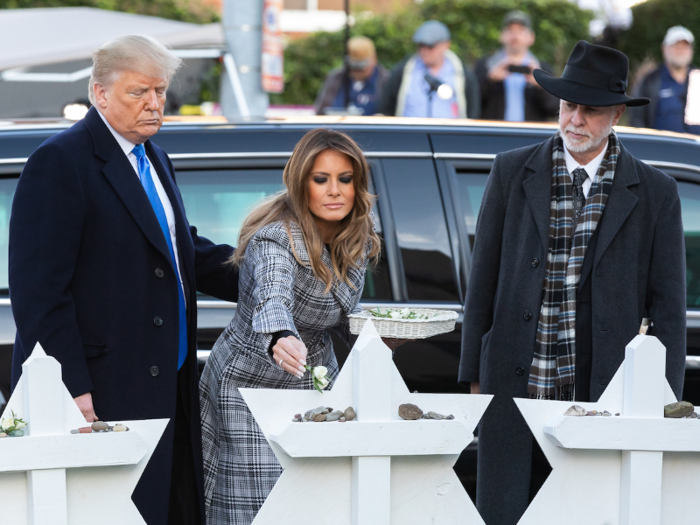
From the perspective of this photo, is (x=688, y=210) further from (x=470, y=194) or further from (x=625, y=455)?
(x=625, y=455)

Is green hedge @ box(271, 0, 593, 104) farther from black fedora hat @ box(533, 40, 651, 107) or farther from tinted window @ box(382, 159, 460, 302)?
black fedora hat @ box(533, 40, 651, 107)

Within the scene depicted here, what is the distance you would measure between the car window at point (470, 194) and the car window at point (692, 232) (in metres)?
0.78

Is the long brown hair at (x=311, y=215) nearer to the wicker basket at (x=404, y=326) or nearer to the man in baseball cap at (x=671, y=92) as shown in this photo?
the wicker basket at (x=404, y=326)

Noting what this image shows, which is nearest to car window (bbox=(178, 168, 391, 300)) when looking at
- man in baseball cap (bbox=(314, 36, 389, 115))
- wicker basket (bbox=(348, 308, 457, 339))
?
wicker basket (bbox=(348, 308, 457, 339))

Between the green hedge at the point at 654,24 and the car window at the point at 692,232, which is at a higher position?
the green hedge at the point at 654,24

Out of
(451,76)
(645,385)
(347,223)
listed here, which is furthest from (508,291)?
(451,76)

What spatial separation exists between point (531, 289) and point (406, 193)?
0.78 metres

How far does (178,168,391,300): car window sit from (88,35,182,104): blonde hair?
0.82 metres

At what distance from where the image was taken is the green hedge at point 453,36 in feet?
63.7

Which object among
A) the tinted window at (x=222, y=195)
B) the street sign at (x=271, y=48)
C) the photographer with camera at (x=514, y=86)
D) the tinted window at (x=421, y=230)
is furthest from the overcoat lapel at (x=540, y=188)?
the street sign at (x=271, y=48)

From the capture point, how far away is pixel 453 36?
19.8 meters

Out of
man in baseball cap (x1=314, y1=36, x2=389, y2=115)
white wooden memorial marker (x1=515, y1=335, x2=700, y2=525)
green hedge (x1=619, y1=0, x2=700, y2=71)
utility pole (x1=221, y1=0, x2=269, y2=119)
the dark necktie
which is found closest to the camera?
white wooden memorial marker (x1=515, y1=335, x2=700, y2=525)

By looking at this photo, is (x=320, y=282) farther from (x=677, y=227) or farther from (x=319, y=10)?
(x=319, y=10)

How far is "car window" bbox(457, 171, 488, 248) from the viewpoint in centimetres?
346
